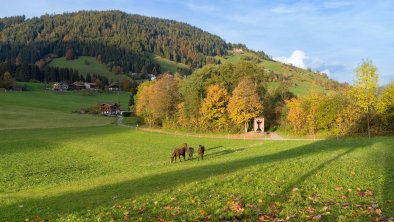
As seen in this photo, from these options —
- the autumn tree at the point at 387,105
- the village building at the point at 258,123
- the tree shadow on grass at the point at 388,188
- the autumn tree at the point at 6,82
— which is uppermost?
the autumn tree at the point at 6,82

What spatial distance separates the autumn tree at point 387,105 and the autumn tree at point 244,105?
2639cm

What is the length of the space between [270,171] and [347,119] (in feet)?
177

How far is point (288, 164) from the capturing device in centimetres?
2283

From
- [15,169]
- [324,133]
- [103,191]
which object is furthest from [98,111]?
[103,191]

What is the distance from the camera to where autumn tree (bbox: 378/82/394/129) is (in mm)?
62500

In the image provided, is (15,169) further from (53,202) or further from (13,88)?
(13,88)

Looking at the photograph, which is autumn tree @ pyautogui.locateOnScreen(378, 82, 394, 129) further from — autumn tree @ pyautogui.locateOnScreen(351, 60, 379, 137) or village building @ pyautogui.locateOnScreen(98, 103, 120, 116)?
village building @ pyautogui.locateOnScreen(98, 103, 120, 116)

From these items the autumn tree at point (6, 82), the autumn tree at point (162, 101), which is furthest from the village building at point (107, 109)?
the autumn tree at point (6, 82)

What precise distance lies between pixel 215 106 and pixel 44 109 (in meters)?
88.0

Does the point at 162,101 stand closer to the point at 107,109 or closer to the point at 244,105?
the point at 244,105

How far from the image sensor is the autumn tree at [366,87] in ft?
199

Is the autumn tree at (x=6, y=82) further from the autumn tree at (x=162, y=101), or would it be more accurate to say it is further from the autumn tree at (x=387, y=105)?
the autumn tree at (x=387, y=105)

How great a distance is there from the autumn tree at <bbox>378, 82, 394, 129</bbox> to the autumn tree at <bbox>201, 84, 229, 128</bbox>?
34.6 metres

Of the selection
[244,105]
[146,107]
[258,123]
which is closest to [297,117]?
[258,123]
